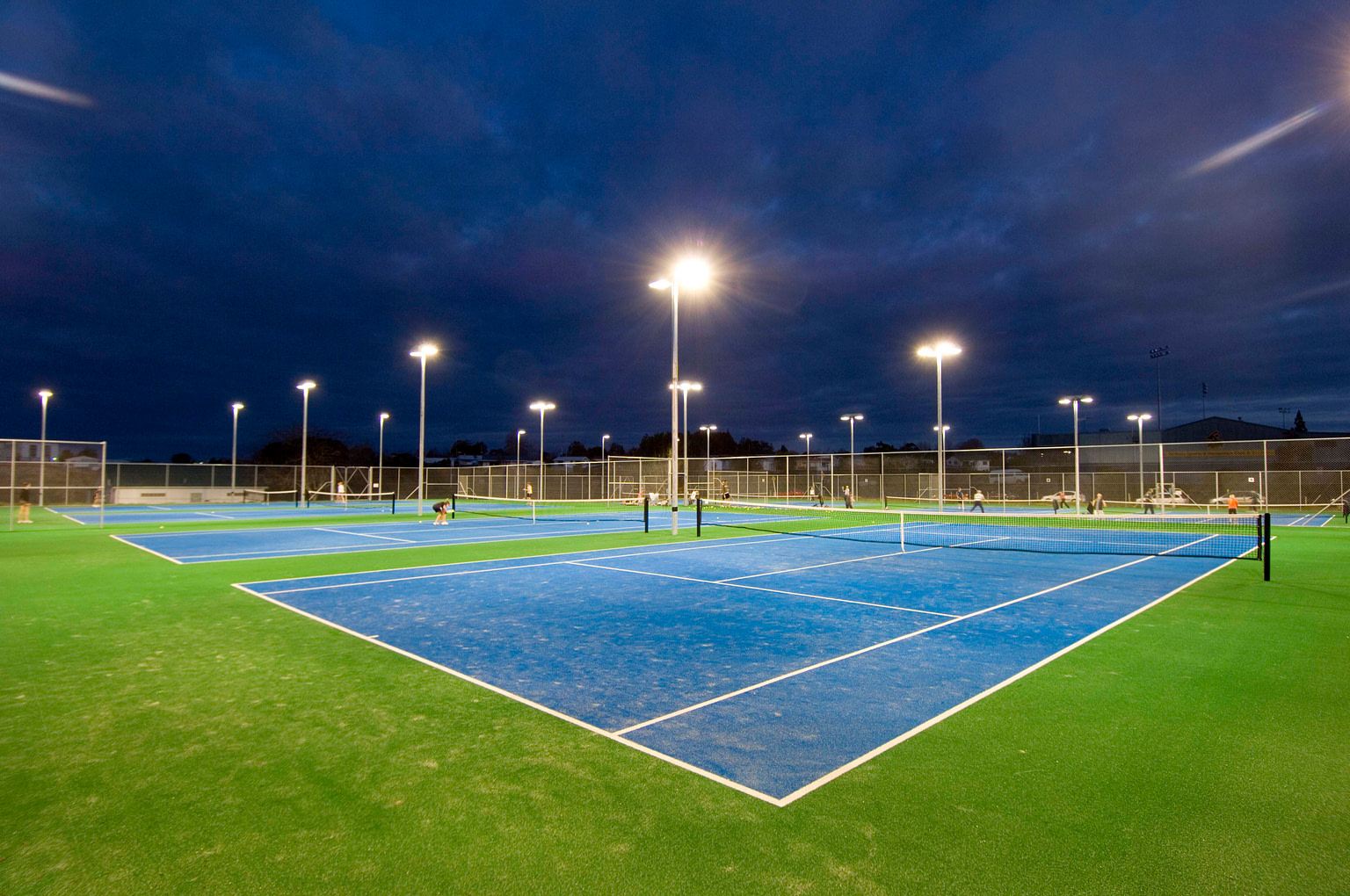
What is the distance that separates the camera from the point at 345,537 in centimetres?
2038

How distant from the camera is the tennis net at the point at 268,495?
47.8 metres

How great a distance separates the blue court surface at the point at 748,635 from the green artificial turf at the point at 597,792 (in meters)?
0.33

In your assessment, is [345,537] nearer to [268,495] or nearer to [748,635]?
[748,635]

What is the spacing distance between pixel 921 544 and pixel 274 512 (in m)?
32.2

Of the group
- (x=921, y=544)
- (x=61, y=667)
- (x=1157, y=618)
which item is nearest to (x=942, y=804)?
(x=1157, y=618)

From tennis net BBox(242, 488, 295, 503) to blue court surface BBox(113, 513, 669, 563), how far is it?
2571 centimetres

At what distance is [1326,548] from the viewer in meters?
17.3

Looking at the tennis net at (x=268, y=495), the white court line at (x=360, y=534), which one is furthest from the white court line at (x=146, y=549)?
the tennis net at (x=268, y=495)

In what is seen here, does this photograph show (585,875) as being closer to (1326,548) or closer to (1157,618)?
(1157,618)

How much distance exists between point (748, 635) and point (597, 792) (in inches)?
160

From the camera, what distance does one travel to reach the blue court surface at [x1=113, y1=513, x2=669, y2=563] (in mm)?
16078

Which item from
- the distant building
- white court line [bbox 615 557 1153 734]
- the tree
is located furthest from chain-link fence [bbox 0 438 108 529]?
the distant building

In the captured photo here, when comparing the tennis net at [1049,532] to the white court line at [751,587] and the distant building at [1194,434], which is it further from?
the distant building at [1194,434]

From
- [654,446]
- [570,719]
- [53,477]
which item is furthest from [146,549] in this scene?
[654,446]
